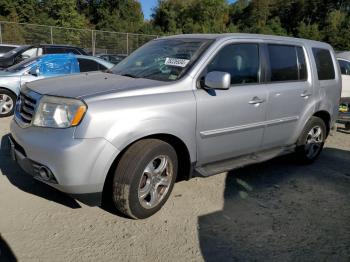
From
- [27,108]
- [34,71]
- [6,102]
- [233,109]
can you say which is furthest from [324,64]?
[6,102]

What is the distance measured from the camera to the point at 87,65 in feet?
30.8

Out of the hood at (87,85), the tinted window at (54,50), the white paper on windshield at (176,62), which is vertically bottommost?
the tinted window at (54,50)

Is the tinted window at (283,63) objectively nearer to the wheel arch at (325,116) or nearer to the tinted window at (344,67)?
the wheel arch at (325,116)

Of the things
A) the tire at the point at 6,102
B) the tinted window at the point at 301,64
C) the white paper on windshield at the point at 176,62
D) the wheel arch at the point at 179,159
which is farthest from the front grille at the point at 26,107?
the tire at the point at 6,102

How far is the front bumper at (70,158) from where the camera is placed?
3137 mm

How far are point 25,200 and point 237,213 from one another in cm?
219

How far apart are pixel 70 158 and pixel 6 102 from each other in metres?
5.66

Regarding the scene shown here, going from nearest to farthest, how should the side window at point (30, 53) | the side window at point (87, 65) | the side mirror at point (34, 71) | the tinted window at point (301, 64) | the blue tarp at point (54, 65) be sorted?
the tinted window at point (301, 64) < the side mirror at point (34, 71) < the blue tarp at point (54, 65) < the side window at point (87, 65) < the side window at point (30, 53)

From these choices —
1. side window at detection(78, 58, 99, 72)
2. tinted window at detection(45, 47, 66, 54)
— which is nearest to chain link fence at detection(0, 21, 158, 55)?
tinted window at detection(45, 47, 66, 54)

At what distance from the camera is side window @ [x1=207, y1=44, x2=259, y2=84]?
4129mm

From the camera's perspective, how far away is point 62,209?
381cm

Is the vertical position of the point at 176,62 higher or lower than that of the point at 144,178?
higher

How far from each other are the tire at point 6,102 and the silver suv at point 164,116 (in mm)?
4298

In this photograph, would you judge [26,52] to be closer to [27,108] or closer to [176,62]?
[27,108]
